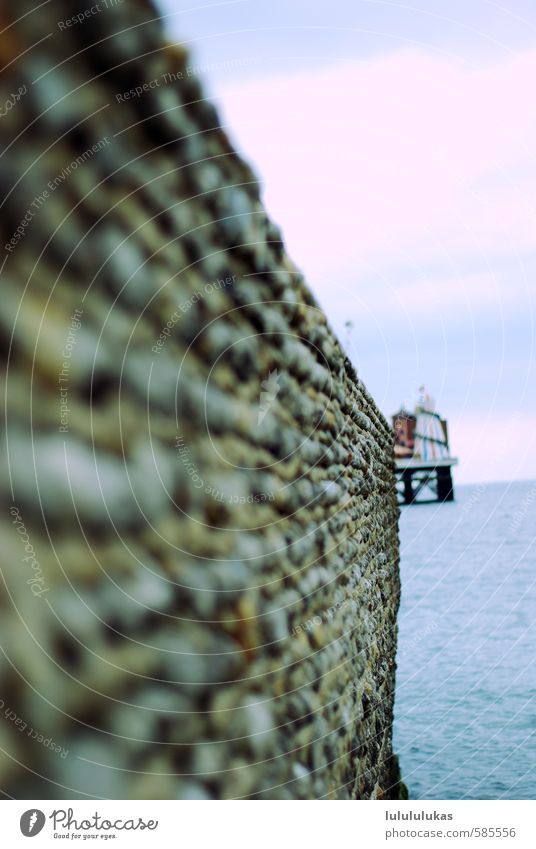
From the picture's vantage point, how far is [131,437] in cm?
67

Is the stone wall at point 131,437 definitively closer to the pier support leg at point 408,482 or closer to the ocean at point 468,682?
the ocean at point 468,682

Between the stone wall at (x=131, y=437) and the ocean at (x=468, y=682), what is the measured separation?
1277mm

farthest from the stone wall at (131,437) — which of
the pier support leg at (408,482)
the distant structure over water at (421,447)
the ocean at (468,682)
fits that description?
the pier support leg at (408,482)

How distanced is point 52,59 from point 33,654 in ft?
1.41

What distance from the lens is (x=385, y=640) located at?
108 inches

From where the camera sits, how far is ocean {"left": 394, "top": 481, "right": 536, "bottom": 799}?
15.2 feet

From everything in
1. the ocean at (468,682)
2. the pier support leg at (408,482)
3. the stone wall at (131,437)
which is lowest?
the ocean at (468,682)

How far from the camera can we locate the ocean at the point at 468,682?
4.64 meters

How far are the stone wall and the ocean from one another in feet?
4.19

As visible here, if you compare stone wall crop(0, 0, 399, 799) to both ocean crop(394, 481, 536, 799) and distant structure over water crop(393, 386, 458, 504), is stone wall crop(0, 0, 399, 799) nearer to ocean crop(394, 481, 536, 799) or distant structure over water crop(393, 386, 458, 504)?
ocean crop(394, 481, 536, 799)

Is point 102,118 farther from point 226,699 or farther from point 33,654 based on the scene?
point 226,699

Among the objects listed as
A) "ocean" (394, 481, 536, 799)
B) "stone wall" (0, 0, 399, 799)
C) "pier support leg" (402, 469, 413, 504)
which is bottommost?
"ocean" (394, 481, 536, 799)

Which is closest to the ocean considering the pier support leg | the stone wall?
the stone wall

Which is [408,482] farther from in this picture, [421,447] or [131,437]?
[131,437]
